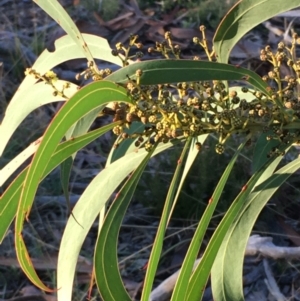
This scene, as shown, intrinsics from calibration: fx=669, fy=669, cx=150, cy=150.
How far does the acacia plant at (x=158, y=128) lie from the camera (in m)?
0.76

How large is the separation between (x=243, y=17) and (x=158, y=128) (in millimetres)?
199

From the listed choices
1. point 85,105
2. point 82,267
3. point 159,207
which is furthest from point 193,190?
point 85,105

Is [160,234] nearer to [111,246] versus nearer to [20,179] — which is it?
[111,246]

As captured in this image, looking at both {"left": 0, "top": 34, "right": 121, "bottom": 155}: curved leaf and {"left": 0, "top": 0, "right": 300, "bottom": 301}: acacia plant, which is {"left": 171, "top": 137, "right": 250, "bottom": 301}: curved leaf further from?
{"left": 0, "top": 34, "right": 121, "bottom": 155}: curved leaf

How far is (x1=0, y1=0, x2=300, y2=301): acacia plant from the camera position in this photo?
30.1 inches

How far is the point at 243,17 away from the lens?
89 centimetres

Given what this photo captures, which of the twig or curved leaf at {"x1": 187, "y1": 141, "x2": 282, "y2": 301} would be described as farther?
the twig

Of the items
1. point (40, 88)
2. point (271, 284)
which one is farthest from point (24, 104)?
point (271, 284)

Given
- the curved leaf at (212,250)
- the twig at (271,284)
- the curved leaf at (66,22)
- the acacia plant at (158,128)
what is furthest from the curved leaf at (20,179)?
the twig at (271,284)

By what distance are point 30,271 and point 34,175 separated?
22cm

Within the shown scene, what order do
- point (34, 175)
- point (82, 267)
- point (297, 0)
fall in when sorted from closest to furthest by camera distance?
point (34, 175)
point (297, 0)
point (82, 267)

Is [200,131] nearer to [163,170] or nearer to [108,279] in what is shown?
[108,279]

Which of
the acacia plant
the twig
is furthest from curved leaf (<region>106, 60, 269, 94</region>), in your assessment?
the twig

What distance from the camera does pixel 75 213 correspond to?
987mm
